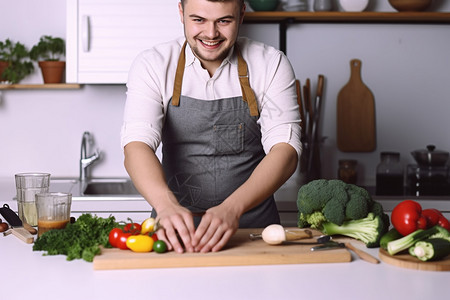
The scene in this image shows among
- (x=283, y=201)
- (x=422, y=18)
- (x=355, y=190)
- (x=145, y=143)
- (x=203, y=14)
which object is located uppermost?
(x=422, y=18)

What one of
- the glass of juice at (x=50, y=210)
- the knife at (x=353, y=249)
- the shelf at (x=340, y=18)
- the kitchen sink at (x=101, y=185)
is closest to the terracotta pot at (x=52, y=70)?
the kitchen sink at (x=101, y=185)

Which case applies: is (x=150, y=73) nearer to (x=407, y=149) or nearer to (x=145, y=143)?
(x=145, y=143)

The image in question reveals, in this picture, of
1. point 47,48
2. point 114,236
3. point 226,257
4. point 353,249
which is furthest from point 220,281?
point 47,48

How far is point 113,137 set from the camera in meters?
3.55

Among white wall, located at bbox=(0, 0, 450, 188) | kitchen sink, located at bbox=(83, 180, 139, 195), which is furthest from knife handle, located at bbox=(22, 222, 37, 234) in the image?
white wall, located at bbox=(0, 0, 450, 188)

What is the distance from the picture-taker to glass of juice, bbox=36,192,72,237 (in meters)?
1.76

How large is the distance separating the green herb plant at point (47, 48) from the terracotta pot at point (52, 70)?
0.27ft

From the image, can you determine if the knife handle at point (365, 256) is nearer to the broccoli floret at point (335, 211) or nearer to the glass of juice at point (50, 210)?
the broccoli floret at point (335, 211)

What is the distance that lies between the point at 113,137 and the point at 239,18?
168 cm

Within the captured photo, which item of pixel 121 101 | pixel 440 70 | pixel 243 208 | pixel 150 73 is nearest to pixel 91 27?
pixel 121 101

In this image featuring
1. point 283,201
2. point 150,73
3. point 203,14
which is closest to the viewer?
point 203,14

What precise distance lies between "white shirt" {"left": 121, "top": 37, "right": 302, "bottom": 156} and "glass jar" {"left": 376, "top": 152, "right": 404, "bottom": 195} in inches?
50.0

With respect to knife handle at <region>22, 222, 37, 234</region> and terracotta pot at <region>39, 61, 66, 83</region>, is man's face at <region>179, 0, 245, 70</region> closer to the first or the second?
knife handle at <region>22, 222, 37, 234</region>

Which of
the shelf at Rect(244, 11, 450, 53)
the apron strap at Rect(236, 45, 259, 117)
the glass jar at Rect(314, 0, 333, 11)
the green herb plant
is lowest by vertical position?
the apron strap at Rect(236, 45, 259, 117)
